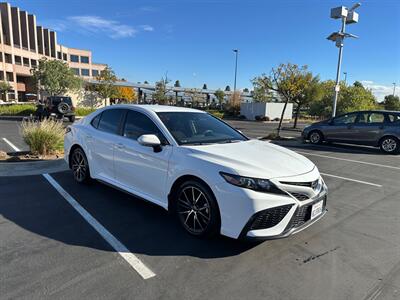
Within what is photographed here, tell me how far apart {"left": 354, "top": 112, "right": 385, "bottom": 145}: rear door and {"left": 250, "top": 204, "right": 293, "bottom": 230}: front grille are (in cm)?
990

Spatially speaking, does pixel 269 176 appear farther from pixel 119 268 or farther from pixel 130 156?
pixel 130 156

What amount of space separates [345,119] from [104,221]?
36.4ft

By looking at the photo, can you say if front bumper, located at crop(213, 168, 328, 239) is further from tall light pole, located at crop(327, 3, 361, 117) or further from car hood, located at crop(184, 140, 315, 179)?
tall light pole, located at crop(327, 3, 361, 117)

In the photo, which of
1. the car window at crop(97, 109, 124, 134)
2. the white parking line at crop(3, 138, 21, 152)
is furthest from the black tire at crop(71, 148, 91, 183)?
the white parking line at crop(3, 138, 21, 152)

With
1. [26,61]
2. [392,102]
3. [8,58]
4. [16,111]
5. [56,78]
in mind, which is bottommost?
[16,111]

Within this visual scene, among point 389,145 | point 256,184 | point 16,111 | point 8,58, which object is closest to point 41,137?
point 256,184

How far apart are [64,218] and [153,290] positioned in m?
2.07

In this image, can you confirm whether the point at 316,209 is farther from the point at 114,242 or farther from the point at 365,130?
the point at 365,130

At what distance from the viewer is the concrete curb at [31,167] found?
630 centimetres

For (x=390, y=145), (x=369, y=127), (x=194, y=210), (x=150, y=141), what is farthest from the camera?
(x=369, y=127)

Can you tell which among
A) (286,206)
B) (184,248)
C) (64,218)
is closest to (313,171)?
(286,206)

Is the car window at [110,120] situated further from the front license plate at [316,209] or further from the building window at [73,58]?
the building window at [73,58]

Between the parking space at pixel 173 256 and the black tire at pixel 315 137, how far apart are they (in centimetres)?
811

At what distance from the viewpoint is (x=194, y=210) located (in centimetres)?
352
